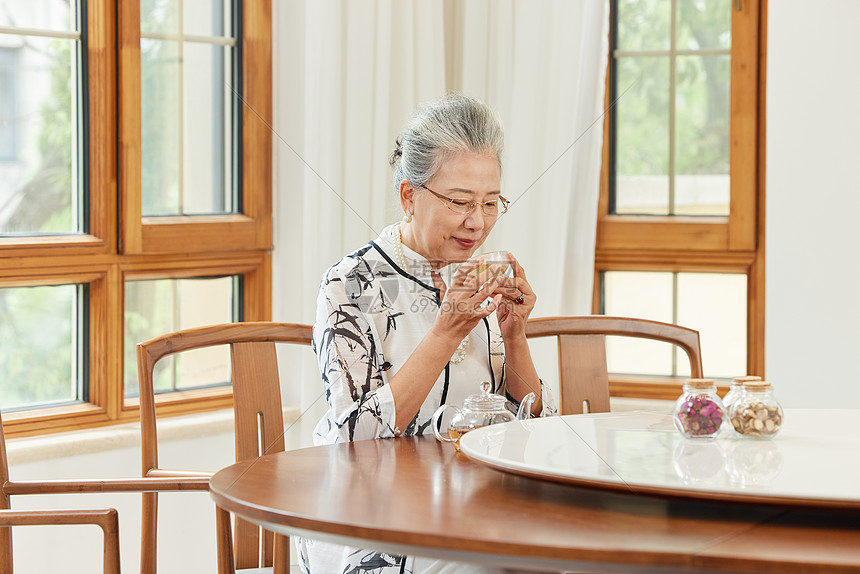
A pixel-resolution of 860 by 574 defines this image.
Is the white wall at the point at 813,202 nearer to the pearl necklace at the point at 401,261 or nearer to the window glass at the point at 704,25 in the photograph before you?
the window glass at the point at 704,25

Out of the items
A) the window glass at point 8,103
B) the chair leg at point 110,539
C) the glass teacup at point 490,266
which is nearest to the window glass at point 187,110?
the window glass at point 8,103

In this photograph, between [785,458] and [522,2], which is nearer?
[785,458]

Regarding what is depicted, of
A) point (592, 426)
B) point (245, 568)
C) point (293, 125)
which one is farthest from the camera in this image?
point (293, 125)

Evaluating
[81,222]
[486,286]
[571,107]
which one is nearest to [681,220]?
[571,107]

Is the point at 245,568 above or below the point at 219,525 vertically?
below

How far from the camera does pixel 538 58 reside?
2.87 metres

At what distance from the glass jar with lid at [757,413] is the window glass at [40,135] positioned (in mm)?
1821

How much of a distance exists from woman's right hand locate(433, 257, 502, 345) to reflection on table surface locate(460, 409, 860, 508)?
0.69 ft

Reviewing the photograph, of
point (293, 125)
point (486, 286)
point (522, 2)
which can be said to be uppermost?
point (522, 2)

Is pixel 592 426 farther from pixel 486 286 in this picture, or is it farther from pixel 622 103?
pixel 622 103

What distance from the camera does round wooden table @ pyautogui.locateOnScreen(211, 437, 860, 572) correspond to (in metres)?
0.92

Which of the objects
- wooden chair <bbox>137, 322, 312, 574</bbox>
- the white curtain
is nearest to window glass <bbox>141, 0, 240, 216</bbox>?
the white curtain

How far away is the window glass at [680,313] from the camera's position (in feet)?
9.56

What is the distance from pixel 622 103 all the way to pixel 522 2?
45cm
